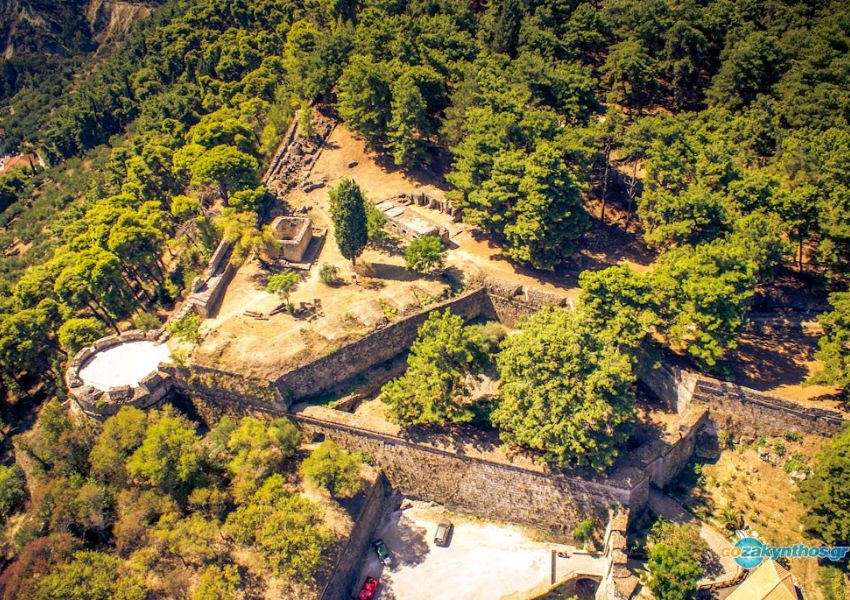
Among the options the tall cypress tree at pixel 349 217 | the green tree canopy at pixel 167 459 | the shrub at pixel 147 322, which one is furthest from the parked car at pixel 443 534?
the shrub at pixel 147 322

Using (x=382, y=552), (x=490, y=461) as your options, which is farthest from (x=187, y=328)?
(x=490, y=461)

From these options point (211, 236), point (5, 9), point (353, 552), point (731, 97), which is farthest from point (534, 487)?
point (5, 9)

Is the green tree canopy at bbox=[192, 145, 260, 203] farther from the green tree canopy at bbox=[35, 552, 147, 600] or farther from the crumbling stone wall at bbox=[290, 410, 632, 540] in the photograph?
the green tree canopy at bbox=[35, 552, 147, 600]

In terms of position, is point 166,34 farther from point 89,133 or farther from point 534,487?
point 534,487

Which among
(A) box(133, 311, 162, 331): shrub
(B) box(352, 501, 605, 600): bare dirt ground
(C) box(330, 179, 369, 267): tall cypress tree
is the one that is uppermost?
(C) box(330, 179, 369, 267): tall cypress tree

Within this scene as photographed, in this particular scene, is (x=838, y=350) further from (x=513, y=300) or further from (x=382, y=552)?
(x=382, y=552)

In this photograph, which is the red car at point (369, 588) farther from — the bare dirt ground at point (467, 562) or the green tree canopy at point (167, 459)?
the green tree canopy at point (167, 459)

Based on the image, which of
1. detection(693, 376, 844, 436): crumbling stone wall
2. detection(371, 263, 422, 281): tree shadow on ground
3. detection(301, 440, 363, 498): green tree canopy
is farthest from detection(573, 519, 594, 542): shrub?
detection(371, 263, 422, 281): tree shadow on ground
